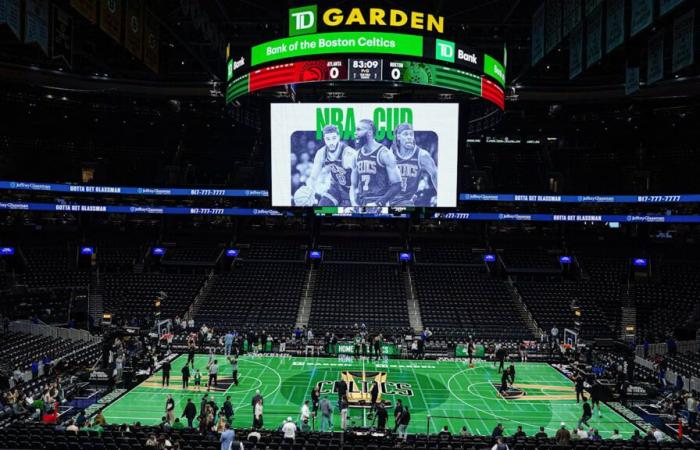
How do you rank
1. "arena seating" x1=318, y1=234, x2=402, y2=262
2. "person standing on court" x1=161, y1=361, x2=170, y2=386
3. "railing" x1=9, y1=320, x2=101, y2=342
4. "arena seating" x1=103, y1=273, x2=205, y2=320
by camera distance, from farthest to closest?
"arena seating" x1=318, y1=234, x2=402, y2=262
"arena seating" x1=103, y1=273, x2=205, y2=320
"railing" x1=9, y1=320, x2=101, y2=342
"person standing on court" x1=161, y1=361, x2=170, y2=386

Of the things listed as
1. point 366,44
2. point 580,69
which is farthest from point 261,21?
point 580,69

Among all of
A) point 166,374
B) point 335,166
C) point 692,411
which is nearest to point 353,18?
point 335,166

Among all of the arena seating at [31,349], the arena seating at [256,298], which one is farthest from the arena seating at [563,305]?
the arena seating at [31,349]

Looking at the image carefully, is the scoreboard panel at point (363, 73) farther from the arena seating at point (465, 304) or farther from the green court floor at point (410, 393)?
the arena seating at point (465, 304)

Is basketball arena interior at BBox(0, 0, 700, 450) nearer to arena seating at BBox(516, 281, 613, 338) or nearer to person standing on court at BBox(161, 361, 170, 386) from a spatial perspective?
arena seating at BBox(516, 281, 613, 338)

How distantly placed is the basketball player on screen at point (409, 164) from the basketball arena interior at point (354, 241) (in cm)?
12

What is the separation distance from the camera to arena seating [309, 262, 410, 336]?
36250 mm

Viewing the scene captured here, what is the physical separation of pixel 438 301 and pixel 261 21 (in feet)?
72.8

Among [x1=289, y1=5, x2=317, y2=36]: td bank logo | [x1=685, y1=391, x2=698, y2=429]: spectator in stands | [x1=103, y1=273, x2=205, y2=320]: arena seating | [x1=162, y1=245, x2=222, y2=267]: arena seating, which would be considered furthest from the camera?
[x1=162, y1=245, x2=222, y2=267]: arena seating

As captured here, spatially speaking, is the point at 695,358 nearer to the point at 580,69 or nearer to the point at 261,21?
the point at 580,69

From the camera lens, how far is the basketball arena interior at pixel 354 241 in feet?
63.1

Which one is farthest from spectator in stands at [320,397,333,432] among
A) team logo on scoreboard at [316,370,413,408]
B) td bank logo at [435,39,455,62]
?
td bank logo at [435,39,455,62]

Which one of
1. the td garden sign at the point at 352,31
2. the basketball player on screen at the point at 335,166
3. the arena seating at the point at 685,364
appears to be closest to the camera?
the td garden sign at the point at 352,31

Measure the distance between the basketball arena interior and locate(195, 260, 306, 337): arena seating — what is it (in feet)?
0.71
